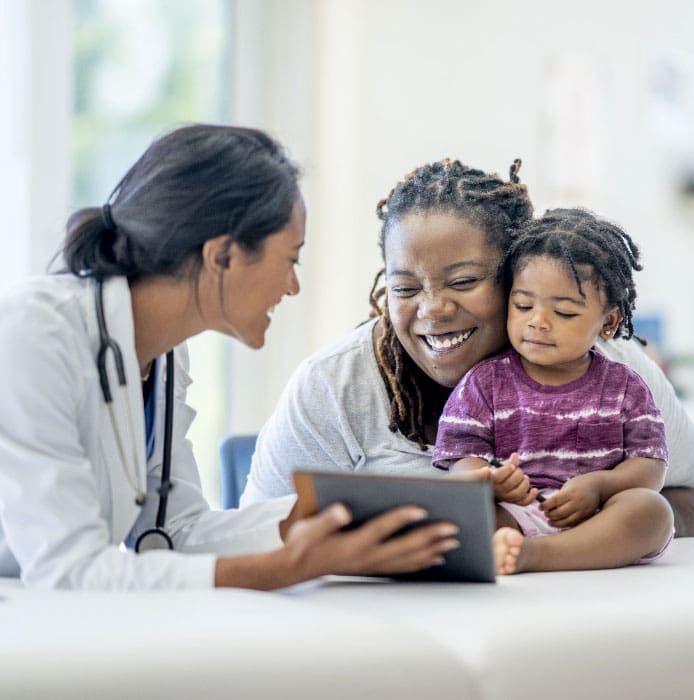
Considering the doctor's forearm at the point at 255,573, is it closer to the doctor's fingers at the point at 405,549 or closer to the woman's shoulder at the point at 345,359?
the doctor's fingers at the point at 405,549

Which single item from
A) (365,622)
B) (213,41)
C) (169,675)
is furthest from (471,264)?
(213,41)

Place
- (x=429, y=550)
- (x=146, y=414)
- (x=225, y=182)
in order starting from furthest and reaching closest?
(x=146, y=414), (x=225, y=182), (x=429, y=550)

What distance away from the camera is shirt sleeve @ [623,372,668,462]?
1754 mm

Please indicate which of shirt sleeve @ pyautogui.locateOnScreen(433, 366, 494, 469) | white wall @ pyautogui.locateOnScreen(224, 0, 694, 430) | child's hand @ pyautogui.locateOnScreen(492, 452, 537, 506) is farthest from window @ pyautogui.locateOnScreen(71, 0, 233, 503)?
child's hand @ pyautogui.locateOnScreen(492, 452, 537, 506)

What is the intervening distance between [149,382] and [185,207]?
0.30m

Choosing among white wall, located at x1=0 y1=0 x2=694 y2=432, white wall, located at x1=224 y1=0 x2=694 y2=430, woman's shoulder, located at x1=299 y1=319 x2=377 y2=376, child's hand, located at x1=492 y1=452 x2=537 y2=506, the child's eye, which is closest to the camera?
child's hand, located at x1=492 y1=452 x2=537 y2=506

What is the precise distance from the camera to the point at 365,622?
113cm

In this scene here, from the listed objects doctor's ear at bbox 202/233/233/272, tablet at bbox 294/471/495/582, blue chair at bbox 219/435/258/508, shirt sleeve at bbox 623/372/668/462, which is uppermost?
doctor's ear at bbox 202/233/233/272

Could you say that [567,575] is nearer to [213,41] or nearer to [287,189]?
[287,189]

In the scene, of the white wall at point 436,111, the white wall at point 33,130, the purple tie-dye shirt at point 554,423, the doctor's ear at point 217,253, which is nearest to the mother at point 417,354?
the purple tie-dye shirt at point 554,423

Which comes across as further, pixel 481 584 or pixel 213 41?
pixel 213 41

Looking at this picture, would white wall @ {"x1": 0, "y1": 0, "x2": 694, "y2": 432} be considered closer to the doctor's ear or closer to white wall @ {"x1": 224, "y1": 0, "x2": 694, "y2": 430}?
white wall @ {"x1": 224, "y1": 0, "x2": 694, "y2": 430}

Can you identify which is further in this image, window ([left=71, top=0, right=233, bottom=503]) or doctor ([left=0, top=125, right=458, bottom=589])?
window ([left=71, top=0, right=233, bottom=503])

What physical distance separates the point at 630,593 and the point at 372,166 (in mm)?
2493
